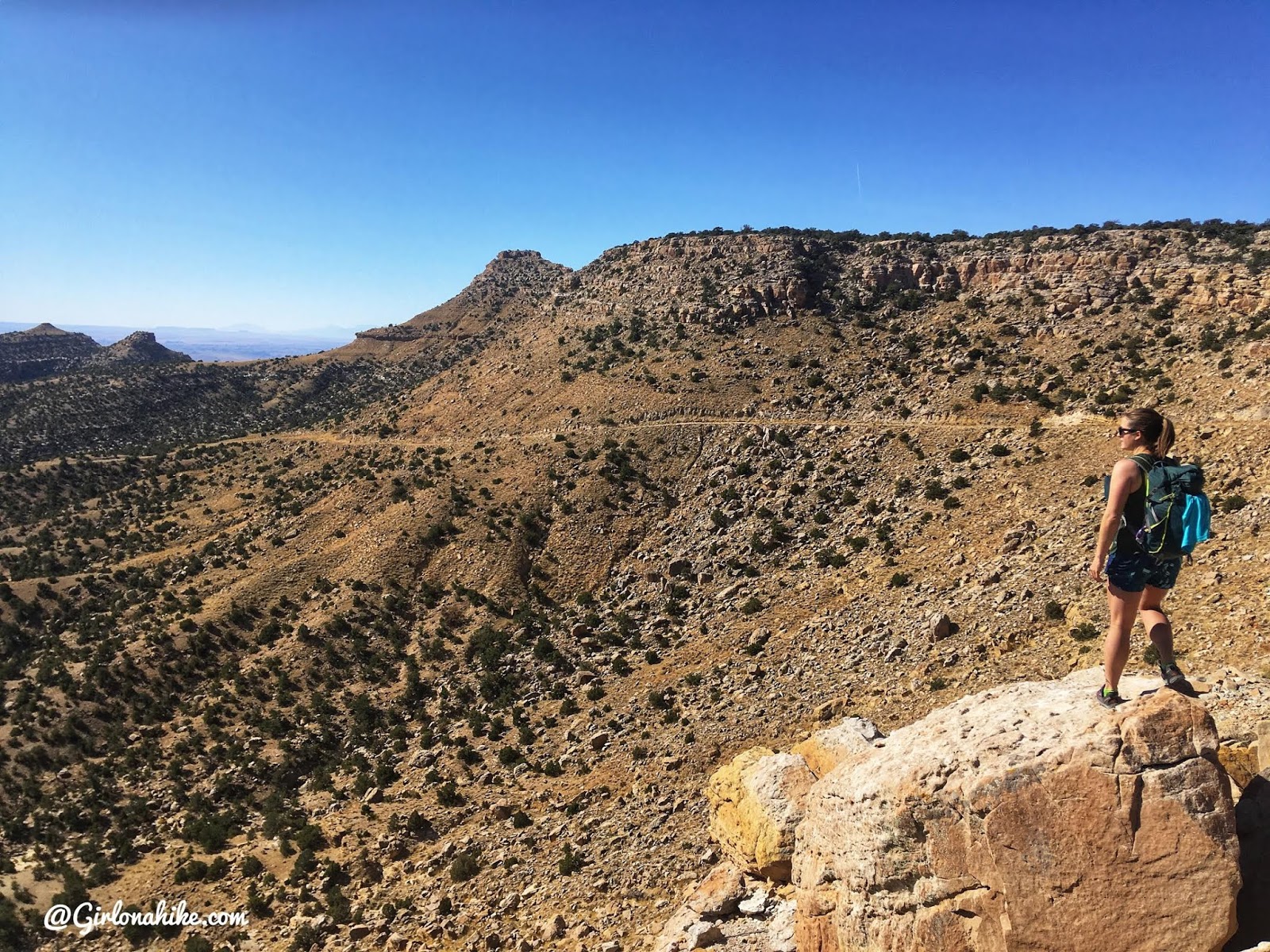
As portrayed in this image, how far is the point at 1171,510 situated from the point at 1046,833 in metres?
3.89

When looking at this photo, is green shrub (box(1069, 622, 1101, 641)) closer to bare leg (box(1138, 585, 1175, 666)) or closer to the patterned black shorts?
bare leg (box(1138, 585, 1175, 666))

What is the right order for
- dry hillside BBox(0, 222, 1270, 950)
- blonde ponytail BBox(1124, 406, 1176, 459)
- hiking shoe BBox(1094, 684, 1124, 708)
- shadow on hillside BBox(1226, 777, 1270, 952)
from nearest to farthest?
shadow on hillside BBox(1226, 777, 1270, 952) < hiking shoe BBox(1094, 684, 1124, 708) < blonde ponytail BBox(1124, 406, 1176, 459) < dry hillside BBox(0, 222, 1270, 950)

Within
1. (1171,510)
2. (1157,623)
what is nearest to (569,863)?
(1157,623)

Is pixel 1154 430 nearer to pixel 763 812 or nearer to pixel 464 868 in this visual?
pixel 763 812

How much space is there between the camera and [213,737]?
34.4m

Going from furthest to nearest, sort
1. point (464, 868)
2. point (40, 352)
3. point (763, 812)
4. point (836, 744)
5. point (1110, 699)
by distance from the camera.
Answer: point (40, 352) → point (464, 868) → point (836, 744) → point (763, 812) → point (1110, 699)

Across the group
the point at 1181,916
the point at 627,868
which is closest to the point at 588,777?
Answer: the point at 627,868

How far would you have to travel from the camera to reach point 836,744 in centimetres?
1361

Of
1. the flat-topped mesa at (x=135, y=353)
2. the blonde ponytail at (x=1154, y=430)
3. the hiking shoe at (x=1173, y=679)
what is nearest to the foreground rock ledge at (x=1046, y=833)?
the hiking shoe at (x=1173, y=679)

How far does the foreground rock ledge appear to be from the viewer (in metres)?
6.66

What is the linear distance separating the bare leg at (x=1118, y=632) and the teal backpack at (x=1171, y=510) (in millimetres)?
557

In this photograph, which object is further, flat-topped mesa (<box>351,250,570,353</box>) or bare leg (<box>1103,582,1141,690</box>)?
flat-topped mesa (<box>351,250,570,353</box>)

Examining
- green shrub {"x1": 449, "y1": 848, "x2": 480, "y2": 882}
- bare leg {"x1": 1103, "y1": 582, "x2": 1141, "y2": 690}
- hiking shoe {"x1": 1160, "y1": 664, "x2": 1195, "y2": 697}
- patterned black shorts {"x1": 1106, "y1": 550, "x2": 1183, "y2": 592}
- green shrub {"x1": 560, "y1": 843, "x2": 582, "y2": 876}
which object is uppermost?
patterned black shorts {"x1": 1106, "y1": 550, "x2": 1183, "y2": 592}

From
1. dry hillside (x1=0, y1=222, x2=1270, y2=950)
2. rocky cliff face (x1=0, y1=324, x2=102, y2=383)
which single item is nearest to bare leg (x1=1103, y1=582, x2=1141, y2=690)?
dry hillside (x1=0, y1=222, x2=1270, y2=950)
